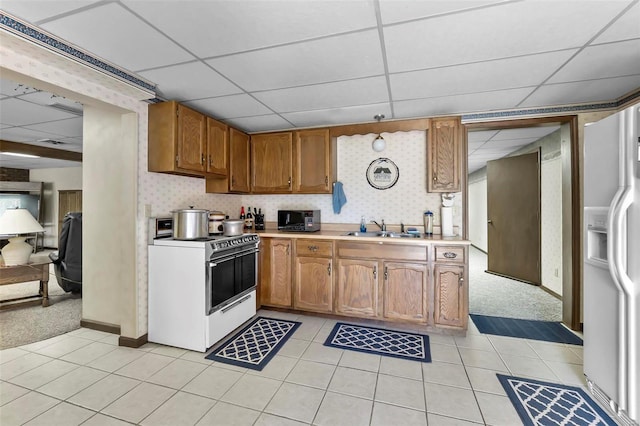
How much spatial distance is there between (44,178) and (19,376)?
802 centimetres

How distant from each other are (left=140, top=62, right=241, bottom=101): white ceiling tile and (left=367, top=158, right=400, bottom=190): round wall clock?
74.5 inches

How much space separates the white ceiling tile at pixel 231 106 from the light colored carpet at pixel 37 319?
9.09ft

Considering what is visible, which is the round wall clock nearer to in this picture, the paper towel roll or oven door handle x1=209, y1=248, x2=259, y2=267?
the paper towel roll

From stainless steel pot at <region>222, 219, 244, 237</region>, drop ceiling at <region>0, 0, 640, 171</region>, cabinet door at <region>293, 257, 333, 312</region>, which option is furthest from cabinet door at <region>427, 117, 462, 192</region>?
stainless steel pot at <region>222, 219, 244, 237</region>

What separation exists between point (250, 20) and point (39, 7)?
1.10 m

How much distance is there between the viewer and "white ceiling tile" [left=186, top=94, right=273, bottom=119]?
2.72 meters

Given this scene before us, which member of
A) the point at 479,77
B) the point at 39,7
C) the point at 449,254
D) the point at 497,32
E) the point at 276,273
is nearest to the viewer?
the point at 39,7

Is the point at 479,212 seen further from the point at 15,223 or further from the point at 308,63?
the point at 15,223

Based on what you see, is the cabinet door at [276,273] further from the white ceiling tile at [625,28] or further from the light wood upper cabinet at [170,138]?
the white ceiling tile at [625,28]

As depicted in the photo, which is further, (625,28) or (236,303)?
(236,303)

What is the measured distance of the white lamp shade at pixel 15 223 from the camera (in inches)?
123

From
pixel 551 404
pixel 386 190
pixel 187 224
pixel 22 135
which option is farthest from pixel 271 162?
pixel 22 135

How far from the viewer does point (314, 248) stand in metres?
3.19

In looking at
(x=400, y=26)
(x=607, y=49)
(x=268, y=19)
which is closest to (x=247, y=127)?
(x=268, y=19)
